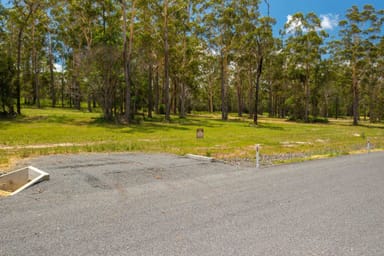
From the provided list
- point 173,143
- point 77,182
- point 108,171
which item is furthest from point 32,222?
point 173,143

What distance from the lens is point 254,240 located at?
12.9 feet

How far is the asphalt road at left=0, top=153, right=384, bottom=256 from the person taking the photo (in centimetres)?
374

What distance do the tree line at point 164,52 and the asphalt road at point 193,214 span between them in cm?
2045

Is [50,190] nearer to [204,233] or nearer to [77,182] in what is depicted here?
[77,182]

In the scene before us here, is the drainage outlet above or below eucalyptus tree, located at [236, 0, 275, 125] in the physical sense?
below

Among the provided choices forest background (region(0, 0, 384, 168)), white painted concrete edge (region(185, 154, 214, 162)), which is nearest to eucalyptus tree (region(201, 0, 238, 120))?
forest background (region(0, 0, 384, 168))

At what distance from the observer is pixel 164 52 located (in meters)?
36.0

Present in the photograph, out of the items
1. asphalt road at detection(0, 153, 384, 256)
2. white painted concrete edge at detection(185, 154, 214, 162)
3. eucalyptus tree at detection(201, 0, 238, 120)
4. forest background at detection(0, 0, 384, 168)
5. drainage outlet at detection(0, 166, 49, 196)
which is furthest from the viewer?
eucalyptus tree at detection(201, 0, 238, 120)

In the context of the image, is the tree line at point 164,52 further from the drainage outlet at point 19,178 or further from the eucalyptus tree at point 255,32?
the drainage outlet at point 19,178

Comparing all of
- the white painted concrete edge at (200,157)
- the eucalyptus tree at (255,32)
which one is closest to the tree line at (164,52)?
the eucalyptus tree at (255,32)

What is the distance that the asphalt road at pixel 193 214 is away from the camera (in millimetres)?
3744

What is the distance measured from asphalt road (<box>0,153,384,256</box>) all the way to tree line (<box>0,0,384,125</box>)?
20.5m

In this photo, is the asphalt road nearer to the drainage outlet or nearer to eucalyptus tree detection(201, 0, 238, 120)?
the drainage outlet

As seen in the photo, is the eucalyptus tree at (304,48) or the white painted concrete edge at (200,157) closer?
the white painted concrete edge at (200,157)
